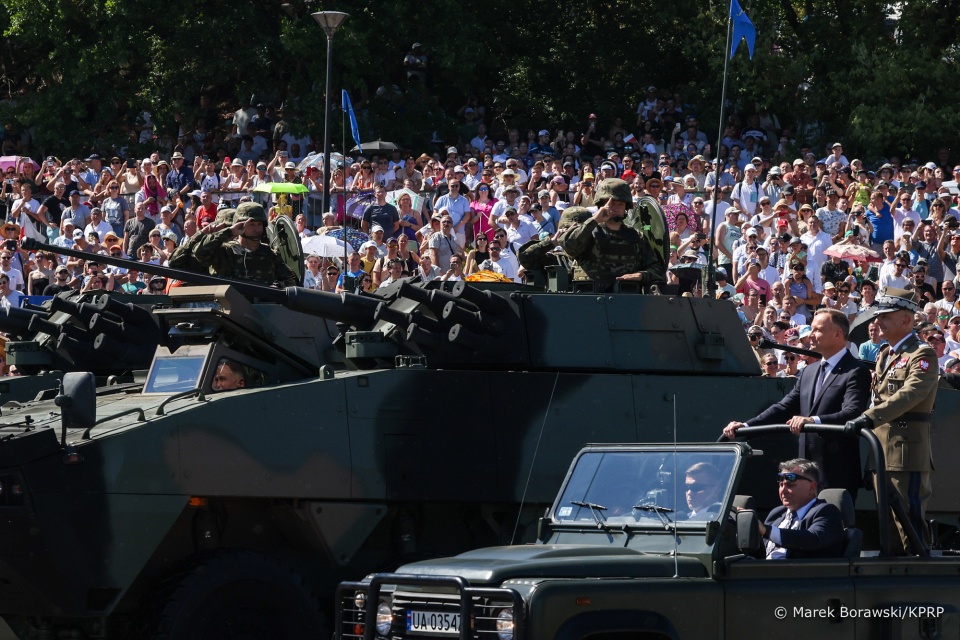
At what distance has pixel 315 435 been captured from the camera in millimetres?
12086

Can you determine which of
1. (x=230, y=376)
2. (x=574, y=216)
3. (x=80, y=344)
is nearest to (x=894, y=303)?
(x=574, y=216)

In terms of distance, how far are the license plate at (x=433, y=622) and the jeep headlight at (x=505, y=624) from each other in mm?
236

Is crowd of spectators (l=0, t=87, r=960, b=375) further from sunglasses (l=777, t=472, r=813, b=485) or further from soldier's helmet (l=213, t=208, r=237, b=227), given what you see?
sunglasses (l=777, t=472, r=813, b=485)

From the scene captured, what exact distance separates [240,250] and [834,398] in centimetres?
593

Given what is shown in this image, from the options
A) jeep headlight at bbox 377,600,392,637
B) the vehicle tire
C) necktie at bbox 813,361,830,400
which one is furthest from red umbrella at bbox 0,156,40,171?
jeep headlight at bbox 377,600,392,637

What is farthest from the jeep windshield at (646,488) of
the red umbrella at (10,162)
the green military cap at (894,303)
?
the red umbrella at (10,162)

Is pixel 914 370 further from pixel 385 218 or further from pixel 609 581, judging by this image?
pixel 385 218

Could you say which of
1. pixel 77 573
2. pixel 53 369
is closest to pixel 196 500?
pixel 77 573

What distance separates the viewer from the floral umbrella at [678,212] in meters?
21.3

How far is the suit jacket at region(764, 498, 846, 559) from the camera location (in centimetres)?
920

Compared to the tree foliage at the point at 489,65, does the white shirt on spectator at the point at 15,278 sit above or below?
below

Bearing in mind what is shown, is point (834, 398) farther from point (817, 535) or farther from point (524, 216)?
point (524, 216)

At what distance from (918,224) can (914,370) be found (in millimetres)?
11166

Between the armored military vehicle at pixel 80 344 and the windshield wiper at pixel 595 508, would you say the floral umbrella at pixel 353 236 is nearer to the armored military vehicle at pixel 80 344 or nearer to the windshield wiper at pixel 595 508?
the armored military vehicle at pixel 80 344
